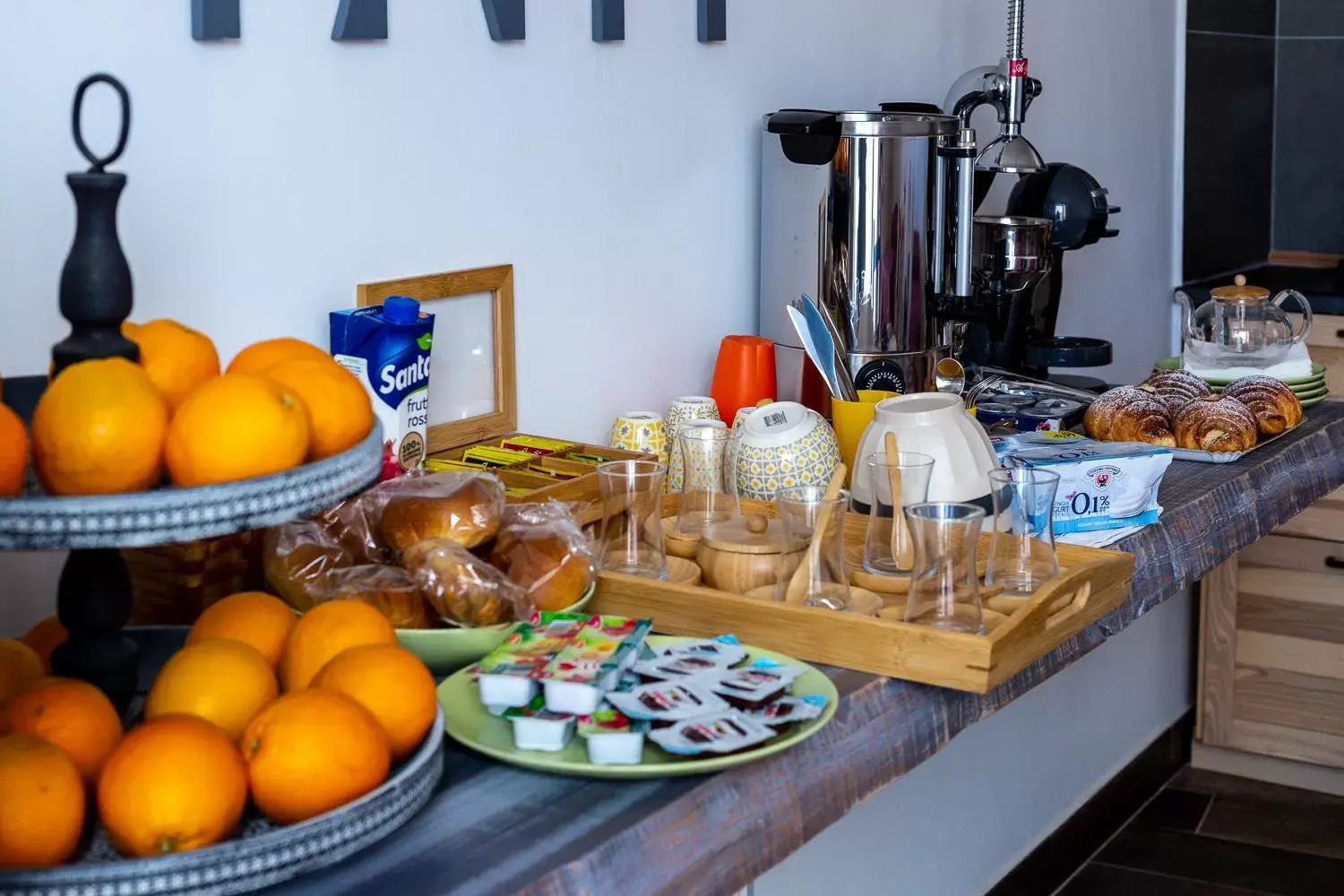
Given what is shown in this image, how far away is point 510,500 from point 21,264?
42cm

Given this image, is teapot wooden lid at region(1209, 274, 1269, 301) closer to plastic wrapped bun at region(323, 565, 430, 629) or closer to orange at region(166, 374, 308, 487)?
A: plastic wrapped bun at region(323, 565, 430, 629)

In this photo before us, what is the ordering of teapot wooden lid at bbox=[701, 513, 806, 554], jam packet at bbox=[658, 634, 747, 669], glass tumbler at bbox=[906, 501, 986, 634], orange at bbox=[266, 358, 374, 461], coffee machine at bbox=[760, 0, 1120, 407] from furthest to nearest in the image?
coffee machine at bbox=[760, 0, 1120, 407]
teapot wooden lid at bbox=[701, 513, 806, 554]
glass tumbler at bbox=[906, 501, 986, 634]
jam packet at bbox=[658, 634, 747, 669]
orange at bbox=[266, 358, 374, 461]

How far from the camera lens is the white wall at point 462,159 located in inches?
43.3

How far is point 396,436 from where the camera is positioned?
50.8 inches

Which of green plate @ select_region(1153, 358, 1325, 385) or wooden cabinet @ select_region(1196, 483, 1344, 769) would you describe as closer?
green plate @ select_region(1153, 358, 1325, 385)

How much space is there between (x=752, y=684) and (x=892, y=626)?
0.16 metres

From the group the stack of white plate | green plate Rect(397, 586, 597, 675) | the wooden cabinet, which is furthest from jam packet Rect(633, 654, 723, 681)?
the wooden cabinet

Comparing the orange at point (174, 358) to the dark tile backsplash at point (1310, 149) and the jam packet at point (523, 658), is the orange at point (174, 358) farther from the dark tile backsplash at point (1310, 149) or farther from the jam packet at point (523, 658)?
the dark tile backsplash at point (1310, 149)

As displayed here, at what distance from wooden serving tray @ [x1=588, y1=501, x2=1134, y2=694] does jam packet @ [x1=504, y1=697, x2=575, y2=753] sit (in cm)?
25

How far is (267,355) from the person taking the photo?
35.5 inches

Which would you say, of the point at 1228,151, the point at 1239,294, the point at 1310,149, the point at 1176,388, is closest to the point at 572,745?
the point at 1176,388

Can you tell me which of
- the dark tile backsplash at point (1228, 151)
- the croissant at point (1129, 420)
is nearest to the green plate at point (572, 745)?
the croissant at point (1129, 420)

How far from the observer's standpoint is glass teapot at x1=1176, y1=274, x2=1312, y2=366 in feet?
6.77

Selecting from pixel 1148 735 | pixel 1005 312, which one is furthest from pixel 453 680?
pixel 1148 735
